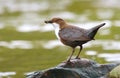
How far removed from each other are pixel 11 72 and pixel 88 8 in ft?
53.2

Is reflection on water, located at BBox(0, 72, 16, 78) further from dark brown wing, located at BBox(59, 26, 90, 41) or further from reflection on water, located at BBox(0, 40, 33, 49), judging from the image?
reflection on water, located at BBox(0, 40, 33, 49)

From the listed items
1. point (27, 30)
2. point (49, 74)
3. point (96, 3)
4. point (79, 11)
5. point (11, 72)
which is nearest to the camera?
point (49, 74)

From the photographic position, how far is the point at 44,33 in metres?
23.9

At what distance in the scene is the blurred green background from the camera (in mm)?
17562

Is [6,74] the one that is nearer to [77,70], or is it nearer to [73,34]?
[77,70]

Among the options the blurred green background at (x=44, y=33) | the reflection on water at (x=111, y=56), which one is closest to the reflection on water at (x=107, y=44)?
the blurred green background at (x=44, y=33)

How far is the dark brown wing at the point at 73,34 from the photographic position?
12.2 meters

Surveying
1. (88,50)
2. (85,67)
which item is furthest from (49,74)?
(88,50)

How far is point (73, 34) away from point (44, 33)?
11.6 meters

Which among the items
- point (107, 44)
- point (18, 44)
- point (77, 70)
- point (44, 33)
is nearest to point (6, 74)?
point (77, 70)

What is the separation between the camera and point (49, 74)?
12.3 m

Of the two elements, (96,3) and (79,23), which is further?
(96,3)

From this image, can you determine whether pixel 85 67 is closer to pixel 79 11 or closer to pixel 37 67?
pixel 37 67

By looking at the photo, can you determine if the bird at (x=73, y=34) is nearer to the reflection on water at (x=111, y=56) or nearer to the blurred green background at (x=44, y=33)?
the blurred green background at (x=44, y=33)
